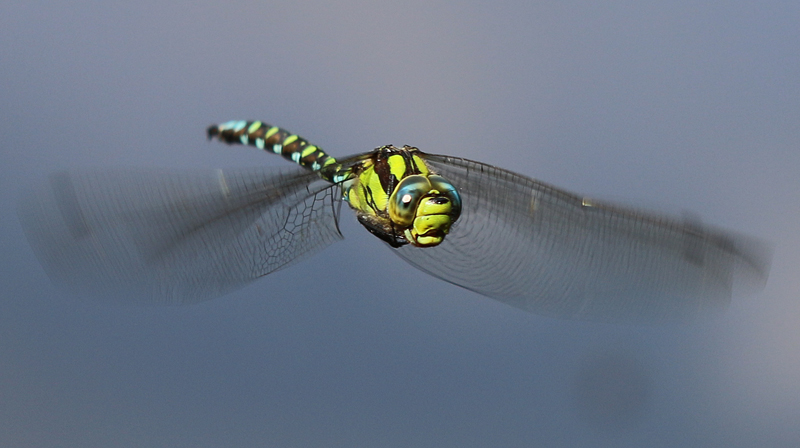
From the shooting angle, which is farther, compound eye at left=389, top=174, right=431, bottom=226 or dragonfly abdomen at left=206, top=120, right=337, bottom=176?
dragonfly abdomen at left=206, top=120, right=337, bottom=176

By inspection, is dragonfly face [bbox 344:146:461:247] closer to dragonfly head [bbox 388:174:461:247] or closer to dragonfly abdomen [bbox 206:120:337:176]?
dragonfly head [bbox 388:174:461:247]

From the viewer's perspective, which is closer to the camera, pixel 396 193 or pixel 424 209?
pixel 424 209

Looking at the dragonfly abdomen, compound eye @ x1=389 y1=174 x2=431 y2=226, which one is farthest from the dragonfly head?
the dragonfly abdomen

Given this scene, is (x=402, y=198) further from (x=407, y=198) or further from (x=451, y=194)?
(x=451, y=194)

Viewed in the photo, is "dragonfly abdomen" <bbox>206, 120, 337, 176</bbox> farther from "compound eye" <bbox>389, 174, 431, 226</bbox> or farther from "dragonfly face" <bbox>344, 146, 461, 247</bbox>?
"compound eye" <bbox>389, 174, 431, 226</bbox>

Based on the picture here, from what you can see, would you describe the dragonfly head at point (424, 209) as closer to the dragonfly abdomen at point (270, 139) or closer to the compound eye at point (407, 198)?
the compound eye at point (407, 198)

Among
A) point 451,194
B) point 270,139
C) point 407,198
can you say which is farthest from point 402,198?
point 270,139

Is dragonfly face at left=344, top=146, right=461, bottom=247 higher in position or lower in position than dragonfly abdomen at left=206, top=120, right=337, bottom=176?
lower

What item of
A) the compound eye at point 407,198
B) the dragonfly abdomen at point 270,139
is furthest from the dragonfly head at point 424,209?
the dragonfly abdomen at point 270,139
